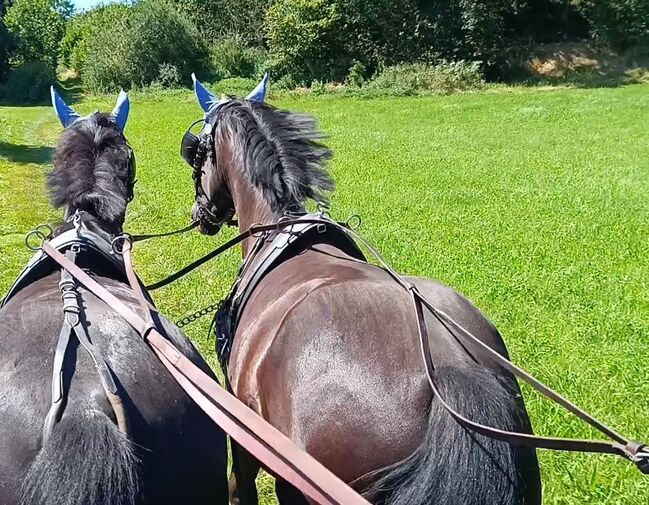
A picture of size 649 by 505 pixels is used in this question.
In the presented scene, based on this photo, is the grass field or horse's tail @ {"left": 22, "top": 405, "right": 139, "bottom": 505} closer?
horse's tail @ {"left": 22, "top": 405, "right": 139, "bottom": 505}

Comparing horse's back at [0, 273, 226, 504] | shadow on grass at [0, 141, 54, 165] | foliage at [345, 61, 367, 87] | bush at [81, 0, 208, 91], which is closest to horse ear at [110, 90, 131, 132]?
horse's back at [0, 273, 226, 504]

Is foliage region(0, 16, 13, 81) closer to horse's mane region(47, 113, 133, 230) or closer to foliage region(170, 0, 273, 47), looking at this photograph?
foliage region(170, 0, 273, 47)

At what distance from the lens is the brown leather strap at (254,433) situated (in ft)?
5.88

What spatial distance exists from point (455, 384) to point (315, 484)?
505 mm

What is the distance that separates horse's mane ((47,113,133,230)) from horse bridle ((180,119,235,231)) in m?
0.63

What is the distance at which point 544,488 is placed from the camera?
4000 millimetres

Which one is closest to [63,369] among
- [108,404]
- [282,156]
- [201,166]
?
[108,404]

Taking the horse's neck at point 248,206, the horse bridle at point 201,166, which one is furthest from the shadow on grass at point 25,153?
the horse's neck at point 248,206

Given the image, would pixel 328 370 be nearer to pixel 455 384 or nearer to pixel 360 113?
pixel 455 384

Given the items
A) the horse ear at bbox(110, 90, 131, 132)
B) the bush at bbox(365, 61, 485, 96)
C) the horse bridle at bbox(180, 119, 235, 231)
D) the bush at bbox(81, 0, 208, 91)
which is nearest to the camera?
the horse ear at bbox(110, 90, 131, 132)

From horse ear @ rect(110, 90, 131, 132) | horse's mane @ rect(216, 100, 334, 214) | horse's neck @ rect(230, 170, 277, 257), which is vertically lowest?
horse's neck @ rect(230, 170, 277, 257)

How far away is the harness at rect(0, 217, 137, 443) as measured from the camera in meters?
2.07

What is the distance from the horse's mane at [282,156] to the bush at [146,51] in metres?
33.5

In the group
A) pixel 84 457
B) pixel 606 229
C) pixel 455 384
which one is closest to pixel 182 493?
pixel 84 457
